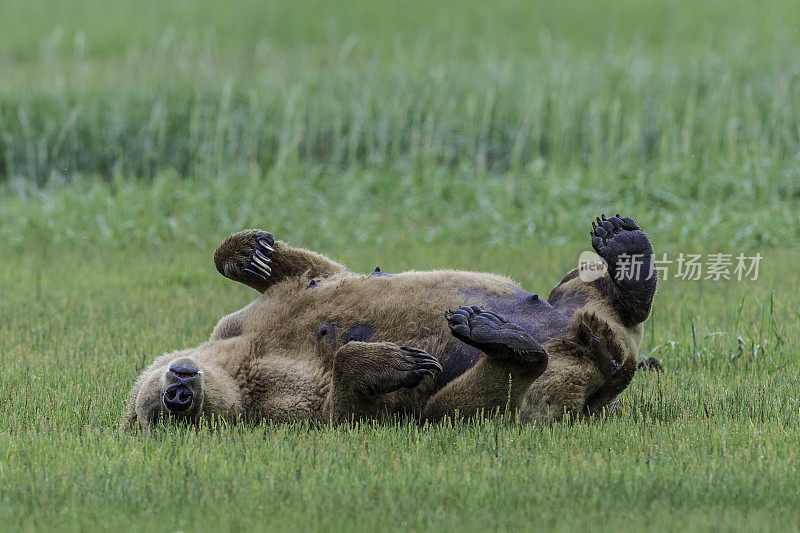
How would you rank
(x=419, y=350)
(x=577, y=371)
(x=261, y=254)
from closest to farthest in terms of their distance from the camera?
(x=419, y=350), (x=577, y=371), (x=261, y=254)

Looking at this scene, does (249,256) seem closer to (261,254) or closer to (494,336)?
(261,254)

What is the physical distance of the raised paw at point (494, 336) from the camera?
5004mm

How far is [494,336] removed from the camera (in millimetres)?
5016

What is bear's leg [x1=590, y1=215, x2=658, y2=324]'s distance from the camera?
226 inches

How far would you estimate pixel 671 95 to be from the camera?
603 inches

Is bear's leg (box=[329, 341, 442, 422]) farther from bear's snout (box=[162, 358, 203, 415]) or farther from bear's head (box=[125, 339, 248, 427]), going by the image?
bear's snout (box=[162, 358, 203, 415])

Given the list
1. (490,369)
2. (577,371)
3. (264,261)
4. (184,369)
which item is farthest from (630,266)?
(184,369)

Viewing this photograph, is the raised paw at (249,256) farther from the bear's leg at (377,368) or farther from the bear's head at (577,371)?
the bear's head at (577,371)

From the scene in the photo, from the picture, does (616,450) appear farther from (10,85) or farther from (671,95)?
(10,85)

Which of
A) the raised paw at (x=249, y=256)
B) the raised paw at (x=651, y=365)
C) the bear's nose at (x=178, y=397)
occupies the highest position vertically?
the raised paw at (x=249, y=256)

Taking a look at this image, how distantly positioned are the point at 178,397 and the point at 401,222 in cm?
795

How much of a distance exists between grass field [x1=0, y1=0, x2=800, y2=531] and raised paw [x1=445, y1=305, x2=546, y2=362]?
40 cm

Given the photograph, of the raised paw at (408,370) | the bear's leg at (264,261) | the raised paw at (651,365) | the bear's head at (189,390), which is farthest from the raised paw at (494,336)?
the raised paw at (651,365)

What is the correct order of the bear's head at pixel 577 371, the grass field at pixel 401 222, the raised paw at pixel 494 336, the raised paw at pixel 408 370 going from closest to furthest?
the grass field at pixel 401 222
the raised paw at pixel 494 336
the raised paw at pixel 408 370
the bear's head at pixel 577 371
